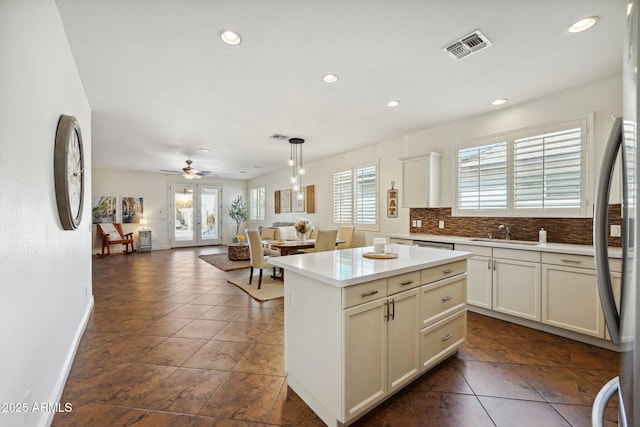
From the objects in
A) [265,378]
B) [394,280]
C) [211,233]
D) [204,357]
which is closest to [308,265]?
[394,280]

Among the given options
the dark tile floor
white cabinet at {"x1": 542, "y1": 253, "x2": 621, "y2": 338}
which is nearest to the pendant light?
the dark tile floor

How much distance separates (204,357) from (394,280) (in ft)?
6.15

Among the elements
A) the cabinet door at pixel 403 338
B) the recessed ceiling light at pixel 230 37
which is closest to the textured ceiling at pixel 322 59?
the recessed ceiling light at pixel 230 37

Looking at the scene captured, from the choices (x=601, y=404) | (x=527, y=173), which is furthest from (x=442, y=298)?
(x=527, y=173)

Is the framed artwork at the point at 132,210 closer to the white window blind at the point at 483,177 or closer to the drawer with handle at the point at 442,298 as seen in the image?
the white window blind at the point at 483,177

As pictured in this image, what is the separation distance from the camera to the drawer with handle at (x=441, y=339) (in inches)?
77.5

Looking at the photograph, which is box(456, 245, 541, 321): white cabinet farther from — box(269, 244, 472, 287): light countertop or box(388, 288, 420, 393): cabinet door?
box(388, 288, 420, 393): cabinet door

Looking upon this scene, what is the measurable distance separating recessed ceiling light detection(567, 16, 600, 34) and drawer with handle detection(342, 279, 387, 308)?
2368 millimetres

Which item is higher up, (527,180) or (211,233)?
(527,180)

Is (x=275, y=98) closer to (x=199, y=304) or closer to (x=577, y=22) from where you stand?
(x=577, y=22)

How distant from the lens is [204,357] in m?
2.39

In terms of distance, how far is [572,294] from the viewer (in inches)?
102

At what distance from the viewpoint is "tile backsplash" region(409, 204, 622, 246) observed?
290 cm

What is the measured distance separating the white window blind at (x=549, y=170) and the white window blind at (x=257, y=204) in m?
7.79
